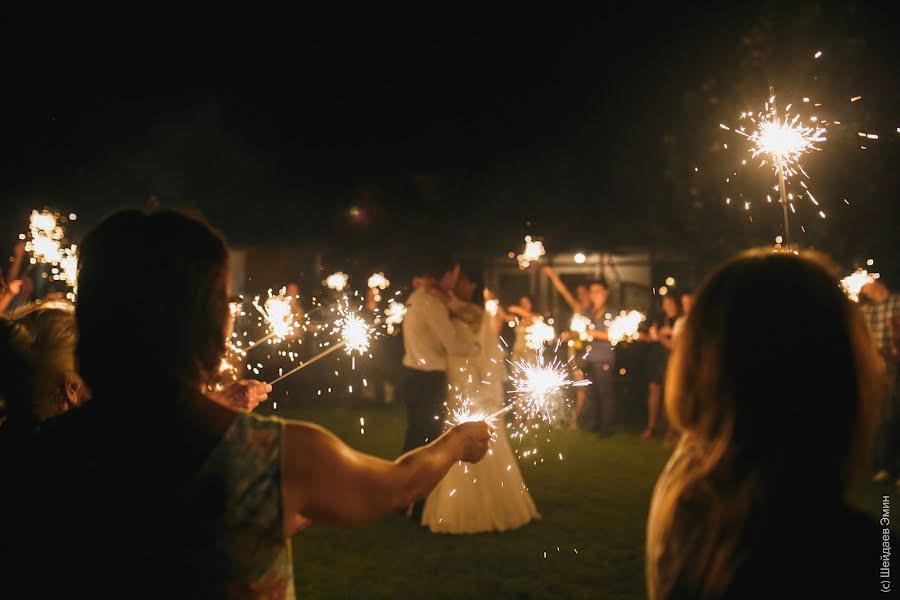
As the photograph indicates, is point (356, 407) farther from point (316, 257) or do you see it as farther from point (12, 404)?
point (12, 404)

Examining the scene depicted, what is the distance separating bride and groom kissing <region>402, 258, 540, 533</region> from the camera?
6879mm

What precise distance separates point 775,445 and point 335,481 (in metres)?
1.06

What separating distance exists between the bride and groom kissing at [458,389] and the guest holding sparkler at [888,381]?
4.51 m

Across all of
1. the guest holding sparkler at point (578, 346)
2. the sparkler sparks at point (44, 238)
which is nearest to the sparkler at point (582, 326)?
the guest holding sparkler at point (578, 346)

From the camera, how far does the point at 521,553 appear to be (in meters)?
6.23

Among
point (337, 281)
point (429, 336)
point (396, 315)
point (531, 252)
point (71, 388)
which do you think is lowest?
point (71, 388)

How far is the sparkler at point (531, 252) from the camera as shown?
19.4 meters

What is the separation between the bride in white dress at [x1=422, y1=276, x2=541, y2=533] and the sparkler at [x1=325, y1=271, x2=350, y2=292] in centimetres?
1088

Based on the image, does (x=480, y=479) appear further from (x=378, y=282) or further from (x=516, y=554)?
(x=378, y=282)

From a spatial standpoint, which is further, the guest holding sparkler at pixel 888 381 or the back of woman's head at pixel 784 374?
the guest holding sparkler at pixel 888 381

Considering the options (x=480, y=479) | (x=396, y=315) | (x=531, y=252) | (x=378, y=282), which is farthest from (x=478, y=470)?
(x=531, y=252)

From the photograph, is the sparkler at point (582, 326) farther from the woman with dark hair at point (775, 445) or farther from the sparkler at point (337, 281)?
the woman with dark hair at point (775, 445)

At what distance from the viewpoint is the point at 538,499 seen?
798 cm

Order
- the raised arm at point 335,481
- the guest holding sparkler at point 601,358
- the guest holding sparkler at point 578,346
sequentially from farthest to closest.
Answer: the guest holding sparkler at point 578,346
the guest holding sparkler at point 601,358
the raised arm at point 335,481
